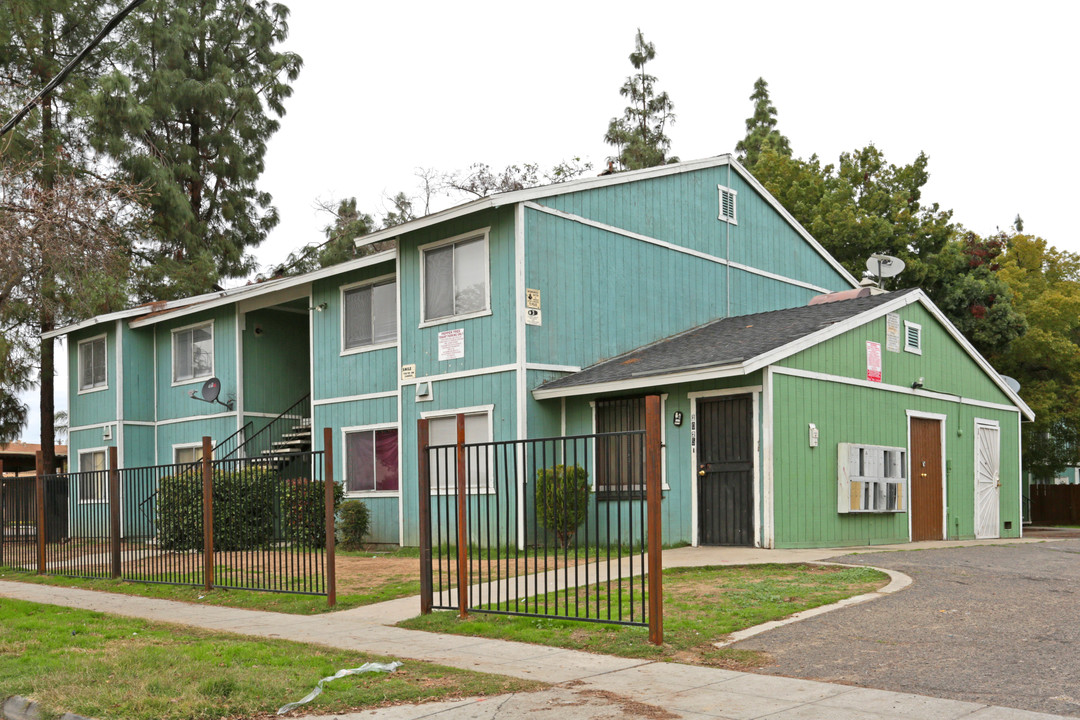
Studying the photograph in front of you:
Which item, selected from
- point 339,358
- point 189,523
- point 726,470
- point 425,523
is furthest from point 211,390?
point 425,523

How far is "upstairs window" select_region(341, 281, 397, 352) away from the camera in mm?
19609

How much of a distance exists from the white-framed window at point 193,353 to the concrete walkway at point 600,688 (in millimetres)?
14674

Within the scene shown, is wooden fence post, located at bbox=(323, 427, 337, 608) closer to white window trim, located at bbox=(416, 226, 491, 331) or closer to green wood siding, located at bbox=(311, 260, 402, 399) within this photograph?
white window trim, located at bbox=(416, 226, 491, 331)

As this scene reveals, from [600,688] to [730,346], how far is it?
9.67m

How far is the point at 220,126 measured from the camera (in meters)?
37.7

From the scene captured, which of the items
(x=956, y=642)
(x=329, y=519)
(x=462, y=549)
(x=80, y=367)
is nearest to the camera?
(x=956, y=642)

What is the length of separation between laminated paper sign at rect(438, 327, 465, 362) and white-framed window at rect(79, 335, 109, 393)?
1186cm

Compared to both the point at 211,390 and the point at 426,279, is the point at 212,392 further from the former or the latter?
the point at 426,279

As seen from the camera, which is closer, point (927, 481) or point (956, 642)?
point (956, 642)

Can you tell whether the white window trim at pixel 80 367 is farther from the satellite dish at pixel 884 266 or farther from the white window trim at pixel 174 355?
the satellite dish at pixel 884 266

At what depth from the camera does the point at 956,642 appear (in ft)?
26.2

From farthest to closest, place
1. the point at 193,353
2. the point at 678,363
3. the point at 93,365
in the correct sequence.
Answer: the point at 93,365
the point at 193,353
the point at 678,363

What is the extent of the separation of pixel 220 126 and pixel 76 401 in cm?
1428

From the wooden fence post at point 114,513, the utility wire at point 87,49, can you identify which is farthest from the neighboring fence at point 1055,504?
the utility wire at point 87,49
